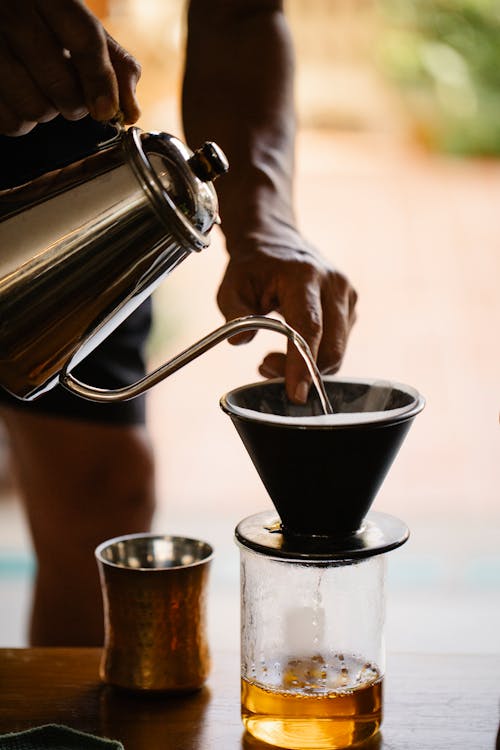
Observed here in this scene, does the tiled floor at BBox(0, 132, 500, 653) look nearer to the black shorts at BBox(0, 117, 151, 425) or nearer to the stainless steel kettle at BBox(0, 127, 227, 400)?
the black shorts at BBox(0, 117, 151, 425)

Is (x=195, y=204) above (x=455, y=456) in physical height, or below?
above

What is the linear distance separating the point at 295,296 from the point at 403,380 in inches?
134

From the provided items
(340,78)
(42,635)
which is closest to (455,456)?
(42,635)

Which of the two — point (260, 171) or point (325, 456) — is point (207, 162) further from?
point (260, 171)

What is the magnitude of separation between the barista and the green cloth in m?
0.39

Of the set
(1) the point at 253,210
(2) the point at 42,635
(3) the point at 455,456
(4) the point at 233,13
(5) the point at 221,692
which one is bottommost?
(3) the point at 455,456

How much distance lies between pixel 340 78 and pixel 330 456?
7.76 m

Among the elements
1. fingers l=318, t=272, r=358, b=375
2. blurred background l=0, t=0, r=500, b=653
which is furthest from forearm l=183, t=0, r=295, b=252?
blurred background l=0, t=0, r=500, b=653

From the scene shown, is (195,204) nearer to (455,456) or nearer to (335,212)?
(455,456)

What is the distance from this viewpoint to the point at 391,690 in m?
0.99

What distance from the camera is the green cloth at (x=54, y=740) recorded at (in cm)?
85

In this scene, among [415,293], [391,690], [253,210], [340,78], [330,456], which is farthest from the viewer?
[340,78]

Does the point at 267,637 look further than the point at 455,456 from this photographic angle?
No

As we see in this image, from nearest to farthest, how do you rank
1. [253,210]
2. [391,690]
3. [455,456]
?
[391,690] → [253,210] → [455,456]
